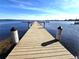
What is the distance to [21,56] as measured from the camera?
4.10m

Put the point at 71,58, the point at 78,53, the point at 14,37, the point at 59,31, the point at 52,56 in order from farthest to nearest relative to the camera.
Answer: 1. the point at 78,53
2. the point at 59,31
3. the point at 14,37
4. the point at 52,56
5. the point at 71,58

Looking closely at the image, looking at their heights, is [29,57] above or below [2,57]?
above

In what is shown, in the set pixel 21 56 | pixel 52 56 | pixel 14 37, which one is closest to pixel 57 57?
pixel 52 56

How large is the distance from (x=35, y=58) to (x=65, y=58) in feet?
3.90

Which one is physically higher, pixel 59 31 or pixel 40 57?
pixel 59 31

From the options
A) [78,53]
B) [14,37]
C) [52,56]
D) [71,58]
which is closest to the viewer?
[71,58]

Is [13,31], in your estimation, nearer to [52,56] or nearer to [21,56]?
[21,56]

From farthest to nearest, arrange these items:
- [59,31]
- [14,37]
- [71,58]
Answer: [59,31] < [14,37] < [71,58]

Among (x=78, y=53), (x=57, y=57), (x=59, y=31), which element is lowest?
(x=78, y=53)

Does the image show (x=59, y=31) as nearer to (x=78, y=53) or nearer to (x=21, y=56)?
(x=78, y=53)

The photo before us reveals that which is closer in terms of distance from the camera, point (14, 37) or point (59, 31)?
point (14, 37)

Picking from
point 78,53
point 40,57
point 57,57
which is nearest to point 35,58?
point 40,57

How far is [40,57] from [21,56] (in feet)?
2.61

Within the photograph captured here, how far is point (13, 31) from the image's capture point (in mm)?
6918
